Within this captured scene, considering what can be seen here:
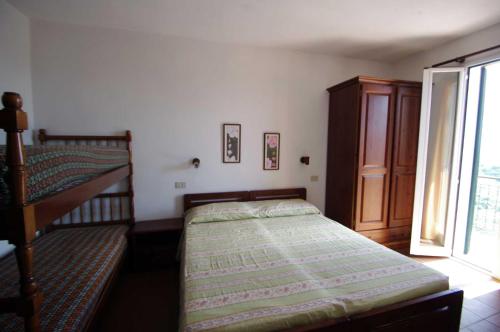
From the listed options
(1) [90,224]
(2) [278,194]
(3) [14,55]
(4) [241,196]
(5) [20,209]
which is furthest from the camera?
(2) [278,194]

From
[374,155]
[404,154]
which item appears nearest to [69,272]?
[374,155]

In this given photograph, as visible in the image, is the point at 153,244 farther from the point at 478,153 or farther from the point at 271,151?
the point at 478,153

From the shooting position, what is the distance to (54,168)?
1094 millimetres

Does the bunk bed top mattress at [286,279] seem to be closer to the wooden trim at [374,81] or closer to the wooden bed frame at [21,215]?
the wooden bed frame at [21,215]

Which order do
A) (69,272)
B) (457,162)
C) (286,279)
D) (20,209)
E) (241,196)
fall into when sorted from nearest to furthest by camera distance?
(20,209), (286,279), (69,272), (457,162), (241,196)

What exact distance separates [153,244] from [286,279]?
6.07 feet

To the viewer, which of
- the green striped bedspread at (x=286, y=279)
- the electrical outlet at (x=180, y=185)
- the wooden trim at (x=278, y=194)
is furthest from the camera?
the wooden trim at (x=278, y=194)

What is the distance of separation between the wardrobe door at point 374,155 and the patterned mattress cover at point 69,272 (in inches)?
109

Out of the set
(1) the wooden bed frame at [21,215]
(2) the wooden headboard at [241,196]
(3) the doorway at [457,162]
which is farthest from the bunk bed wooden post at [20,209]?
(3) the doorway at [457,162]

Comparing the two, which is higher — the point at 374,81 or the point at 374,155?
the point at 374,81

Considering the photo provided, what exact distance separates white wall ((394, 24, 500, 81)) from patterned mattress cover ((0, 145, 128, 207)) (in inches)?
156

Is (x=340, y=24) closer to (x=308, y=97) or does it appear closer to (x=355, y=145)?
(x=308, y=97)

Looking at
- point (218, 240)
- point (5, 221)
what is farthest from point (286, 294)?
point (5, 221)

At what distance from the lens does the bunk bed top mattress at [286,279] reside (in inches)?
47.7
